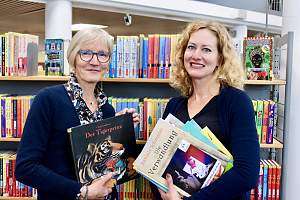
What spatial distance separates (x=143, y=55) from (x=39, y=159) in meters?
1.30

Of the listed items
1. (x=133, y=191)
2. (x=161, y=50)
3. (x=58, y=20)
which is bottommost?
(x=133, y=191)

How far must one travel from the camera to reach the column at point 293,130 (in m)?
2.61

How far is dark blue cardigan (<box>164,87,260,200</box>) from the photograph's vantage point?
1575mm

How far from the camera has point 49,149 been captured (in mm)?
1665

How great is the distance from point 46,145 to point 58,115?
0.15m

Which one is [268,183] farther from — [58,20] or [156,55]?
[58,20]

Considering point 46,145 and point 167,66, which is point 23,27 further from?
point 46,145

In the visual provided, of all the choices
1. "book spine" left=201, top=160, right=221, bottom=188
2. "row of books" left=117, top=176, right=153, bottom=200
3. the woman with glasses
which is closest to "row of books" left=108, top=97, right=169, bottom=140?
"row of books" left=117, top=176, right=153, bottom=200

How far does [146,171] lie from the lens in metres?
1.74

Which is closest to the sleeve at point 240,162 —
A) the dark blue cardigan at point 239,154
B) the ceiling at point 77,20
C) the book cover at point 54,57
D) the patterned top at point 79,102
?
the dark blue cardigan at point 239,154

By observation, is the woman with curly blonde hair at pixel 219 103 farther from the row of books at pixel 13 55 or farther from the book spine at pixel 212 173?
the row of books at pixel 13 55

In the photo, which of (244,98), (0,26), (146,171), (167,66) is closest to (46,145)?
(146,171)

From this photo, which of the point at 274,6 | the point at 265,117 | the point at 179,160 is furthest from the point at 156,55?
the point at 274,6

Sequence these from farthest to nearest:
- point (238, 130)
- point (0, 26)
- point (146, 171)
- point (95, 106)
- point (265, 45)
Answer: point (0, 26)
point (265, 45)
point (95, 106)
point (146, 171)
point (238, 130)
